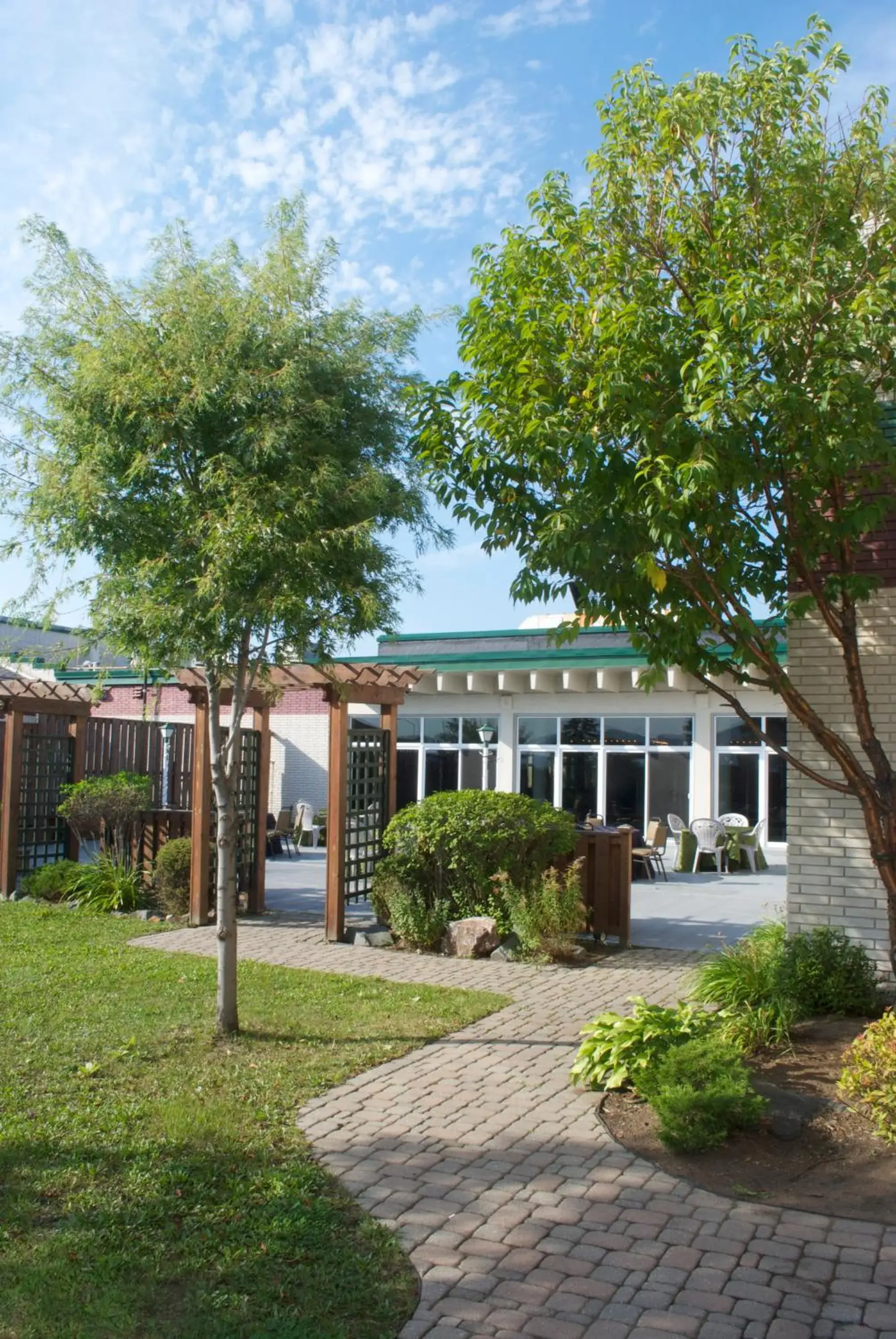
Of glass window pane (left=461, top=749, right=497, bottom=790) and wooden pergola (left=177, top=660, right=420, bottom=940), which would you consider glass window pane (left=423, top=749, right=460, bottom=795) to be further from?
wooden pergola (left=177, top=660, right=420, bottom=940)

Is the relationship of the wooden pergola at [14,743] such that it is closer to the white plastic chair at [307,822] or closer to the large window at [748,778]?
the white plastic chair at [307,822]

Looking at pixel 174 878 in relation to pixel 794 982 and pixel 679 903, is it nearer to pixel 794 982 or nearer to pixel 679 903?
pixel 679 903

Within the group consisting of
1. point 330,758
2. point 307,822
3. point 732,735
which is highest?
point 732,735

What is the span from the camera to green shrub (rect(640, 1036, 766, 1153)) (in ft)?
17.3

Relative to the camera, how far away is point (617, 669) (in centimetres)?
2009

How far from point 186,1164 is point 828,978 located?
442cm

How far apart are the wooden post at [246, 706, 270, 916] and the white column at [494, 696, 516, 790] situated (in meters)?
9.17

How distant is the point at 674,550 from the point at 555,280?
210 cm

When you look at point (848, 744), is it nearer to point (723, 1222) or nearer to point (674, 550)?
point (674, 550)

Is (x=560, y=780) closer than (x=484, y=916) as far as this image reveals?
No

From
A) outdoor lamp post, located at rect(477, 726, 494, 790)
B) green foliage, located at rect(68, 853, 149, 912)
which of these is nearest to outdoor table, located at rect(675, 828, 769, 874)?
outdoor lamp post, located at rect(477, 726, 494, 790)

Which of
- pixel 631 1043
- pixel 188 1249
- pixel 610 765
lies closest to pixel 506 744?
pixel 610 765

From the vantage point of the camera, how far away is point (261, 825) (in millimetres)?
13281

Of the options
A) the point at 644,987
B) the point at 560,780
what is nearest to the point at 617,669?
the point at 560,780
